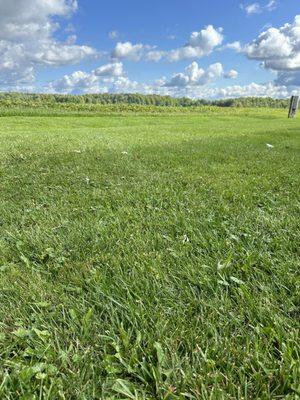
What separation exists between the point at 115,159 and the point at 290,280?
567 cm

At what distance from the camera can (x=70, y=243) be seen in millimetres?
3133

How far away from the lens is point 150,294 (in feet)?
7.55

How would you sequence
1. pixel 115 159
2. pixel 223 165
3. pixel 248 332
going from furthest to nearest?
1. pixel 115 159
2. pixel 223 165
3. pixel 248 332

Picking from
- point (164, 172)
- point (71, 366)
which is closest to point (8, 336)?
point (71, 366)

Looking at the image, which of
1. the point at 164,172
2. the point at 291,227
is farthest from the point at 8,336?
the point at 164,172

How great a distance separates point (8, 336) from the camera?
6.45 ft

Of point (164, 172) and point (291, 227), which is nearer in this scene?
point (291, 227)

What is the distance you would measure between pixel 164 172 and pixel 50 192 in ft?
7.26

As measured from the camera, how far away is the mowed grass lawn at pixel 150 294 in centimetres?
163

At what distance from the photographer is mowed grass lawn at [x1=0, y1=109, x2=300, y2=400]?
1628 mm

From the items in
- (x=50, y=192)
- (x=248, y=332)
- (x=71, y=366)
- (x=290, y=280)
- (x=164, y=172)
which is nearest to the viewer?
(x=71, y=366)

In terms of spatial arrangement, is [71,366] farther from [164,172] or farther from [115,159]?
[115,159]

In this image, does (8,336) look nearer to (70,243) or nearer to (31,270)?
(31,270)

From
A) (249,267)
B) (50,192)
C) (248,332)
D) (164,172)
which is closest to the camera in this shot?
(248,332)
